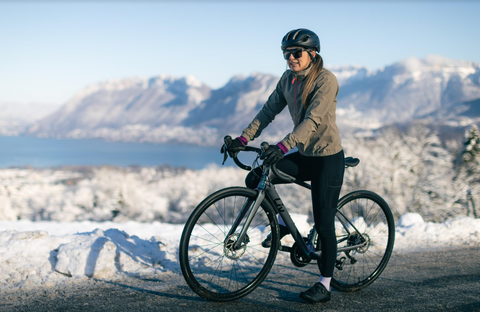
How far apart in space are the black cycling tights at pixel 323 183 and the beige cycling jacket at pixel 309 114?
0.10 metres

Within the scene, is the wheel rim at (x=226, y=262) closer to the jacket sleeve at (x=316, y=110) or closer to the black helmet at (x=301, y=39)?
the jacket sleeve at (x=316, y=110)

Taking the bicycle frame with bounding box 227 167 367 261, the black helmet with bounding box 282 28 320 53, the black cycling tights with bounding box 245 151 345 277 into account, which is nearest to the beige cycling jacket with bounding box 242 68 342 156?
the black cycling tights with bounding box 245 151 345 277

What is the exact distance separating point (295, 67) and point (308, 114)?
45 cm

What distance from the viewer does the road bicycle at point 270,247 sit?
3.24 meters

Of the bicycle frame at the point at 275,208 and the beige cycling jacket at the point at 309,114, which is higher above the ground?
the beige cycling jacket at the point at 309,114

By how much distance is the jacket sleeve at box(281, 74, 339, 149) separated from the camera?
3.09m

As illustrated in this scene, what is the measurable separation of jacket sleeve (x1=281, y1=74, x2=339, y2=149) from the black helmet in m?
0.30

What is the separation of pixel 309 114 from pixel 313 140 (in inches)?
12.0

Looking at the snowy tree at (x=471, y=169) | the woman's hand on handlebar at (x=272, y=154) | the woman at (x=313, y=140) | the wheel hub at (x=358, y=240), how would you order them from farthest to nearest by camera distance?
the snowy tree at (x=471, y=169) < the wheel hub at (x=358, y=240) < the woman at (x=313, y=140) < the woman's hand on handlebar at (x=272, y=154)

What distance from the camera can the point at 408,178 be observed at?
1158 inches

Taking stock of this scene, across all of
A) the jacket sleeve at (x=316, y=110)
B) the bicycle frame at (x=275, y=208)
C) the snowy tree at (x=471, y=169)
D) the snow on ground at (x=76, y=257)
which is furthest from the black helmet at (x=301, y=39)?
the snowy tree at (x=471, y=169)

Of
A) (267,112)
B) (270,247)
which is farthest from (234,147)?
(270,247)

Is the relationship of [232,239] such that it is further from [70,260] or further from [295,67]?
[70,260]

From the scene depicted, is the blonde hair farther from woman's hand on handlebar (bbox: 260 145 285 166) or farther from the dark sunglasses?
woman's hand on handlebar (bbox: 260 145 285 166)
